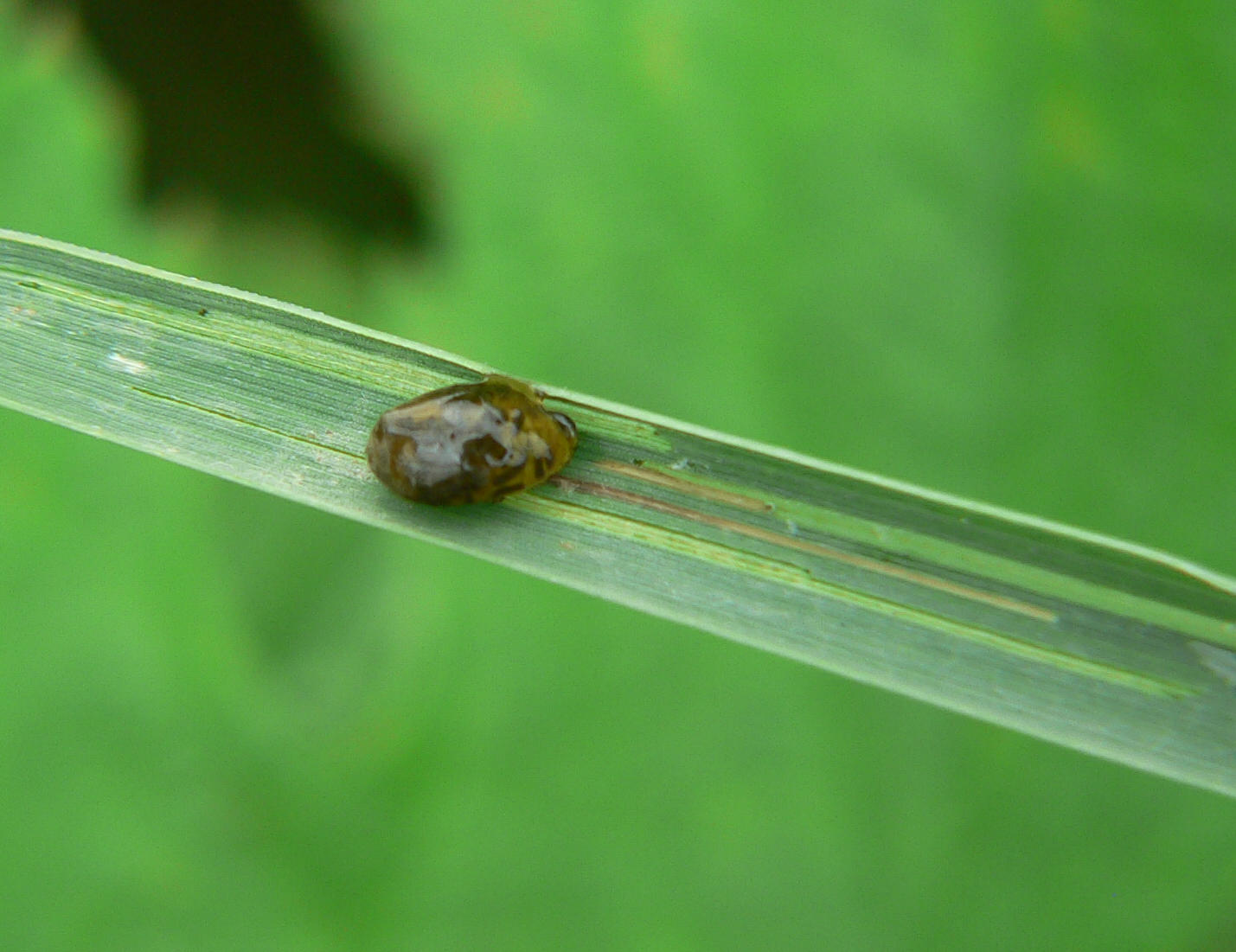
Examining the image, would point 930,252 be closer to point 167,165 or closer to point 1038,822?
point 1038,822

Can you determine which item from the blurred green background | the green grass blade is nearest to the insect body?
the green grass blade

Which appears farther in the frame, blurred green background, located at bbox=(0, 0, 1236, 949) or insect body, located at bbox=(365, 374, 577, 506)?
blurred green background, located at bbox=(0, 0, 1236, 949)

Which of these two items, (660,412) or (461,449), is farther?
(660,412)

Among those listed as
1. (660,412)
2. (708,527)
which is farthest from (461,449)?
(660,412)

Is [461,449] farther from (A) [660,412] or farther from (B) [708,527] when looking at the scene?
(A) [660,412]

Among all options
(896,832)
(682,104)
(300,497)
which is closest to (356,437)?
(300,497)

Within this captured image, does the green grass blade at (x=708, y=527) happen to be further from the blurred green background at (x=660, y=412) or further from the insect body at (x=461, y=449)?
the blurred green background at (x=660, y=412)

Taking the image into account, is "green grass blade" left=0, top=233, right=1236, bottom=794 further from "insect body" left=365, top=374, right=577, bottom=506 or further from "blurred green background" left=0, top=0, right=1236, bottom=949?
"blurred green background" left=0, top=0, right=1236, bottom=949

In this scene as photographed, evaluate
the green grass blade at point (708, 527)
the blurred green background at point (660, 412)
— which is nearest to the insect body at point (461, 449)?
the green grass blade at point (708, 527)
